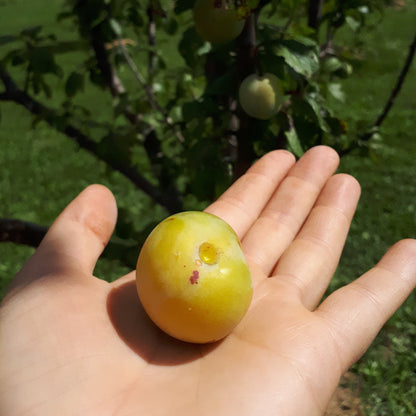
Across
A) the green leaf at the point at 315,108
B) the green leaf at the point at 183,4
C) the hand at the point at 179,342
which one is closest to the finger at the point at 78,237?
the hand at the point at 179,342

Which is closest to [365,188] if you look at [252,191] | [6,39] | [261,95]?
[252,191]

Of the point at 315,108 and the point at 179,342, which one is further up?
the point at 315,108

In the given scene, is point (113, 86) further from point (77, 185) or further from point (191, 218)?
point (77, 185)

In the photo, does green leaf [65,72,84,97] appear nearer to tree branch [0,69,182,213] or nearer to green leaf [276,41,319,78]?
tree branch [0,69,182,213]

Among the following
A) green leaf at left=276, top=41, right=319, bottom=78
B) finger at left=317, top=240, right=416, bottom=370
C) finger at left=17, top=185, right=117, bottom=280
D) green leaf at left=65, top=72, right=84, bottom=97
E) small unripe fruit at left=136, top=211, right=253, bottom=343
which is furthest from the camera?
green leaf at left=65, top=72, right=84, bottom=97

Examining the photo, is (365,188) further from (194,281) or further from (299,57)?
(194,281)

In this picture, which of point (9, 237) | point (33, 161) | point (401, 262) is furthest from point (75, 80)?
point (33, 161)

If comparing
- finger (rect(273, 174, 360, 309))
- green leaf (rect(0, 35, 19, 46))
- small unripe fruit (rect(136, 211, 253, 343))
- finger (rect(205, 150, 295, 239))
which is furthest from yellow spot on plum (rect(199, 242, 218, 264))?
green leaf (rect(0, 35, 19, 46))
